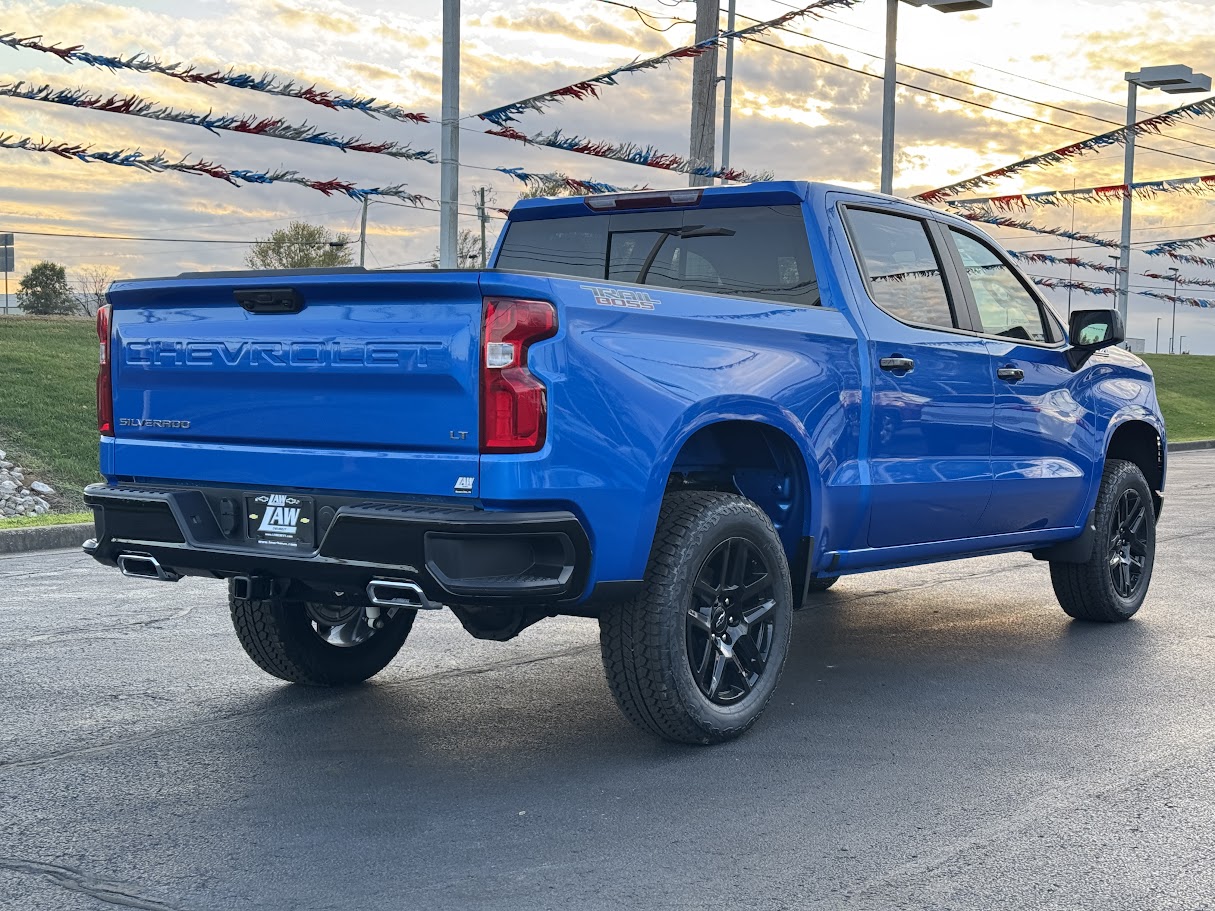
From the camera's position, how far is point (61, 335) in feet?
91.0

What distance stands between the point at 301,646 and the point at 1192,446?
85.5ft

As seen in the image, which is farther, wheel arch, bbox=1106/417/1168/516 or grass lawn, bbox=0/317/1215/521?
grass lawn, bbox=0/317/1215/521

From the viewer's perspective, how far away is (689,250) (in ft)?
21.2

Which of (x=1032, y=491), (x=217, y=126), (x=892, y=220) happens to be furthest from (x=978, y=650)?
(x=217, y=126)

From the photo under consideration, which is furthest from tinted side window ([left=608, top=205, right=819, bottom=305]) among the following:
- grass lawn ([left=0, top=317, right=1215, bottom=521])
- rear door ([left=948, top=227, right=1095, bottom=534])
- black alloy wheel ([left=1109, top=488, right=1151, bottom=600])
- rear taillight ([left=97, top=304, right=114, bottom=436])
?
grass lawn ([left=0, top=317, right=1215, bottom=521])

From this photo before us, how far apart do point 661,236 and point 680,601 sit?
6.72 ft

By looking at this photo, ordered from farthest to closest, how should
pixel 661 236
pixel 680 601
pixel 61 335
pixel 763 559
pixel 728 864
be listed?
pixel 61 335 < pixel 661 236 < pixel 763 559 < pixel 680 601 < pixel 728 864

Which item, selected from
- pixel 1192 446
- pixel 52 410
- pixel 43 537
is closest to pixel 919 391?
pixel 43 537

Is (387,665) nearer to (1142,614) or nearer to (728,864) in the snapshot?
(728,864)

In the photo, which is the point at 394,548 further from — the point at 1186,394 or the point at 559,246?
the point at 1186,394

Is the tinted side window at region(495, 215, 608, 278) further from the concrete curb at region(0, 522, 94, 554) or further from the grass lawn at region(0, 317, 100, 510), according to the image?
the grass lawn at region(0, 317, 100, 510)

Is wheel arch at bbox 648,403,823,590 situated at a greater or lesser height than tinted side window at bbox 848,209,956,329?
lesser

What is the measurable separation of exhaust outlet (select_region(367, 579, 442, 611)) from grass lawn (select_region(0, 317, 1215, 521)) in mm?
13218

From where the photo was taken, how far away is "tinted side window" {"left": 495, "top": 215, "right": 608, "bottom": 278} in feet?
21.8
